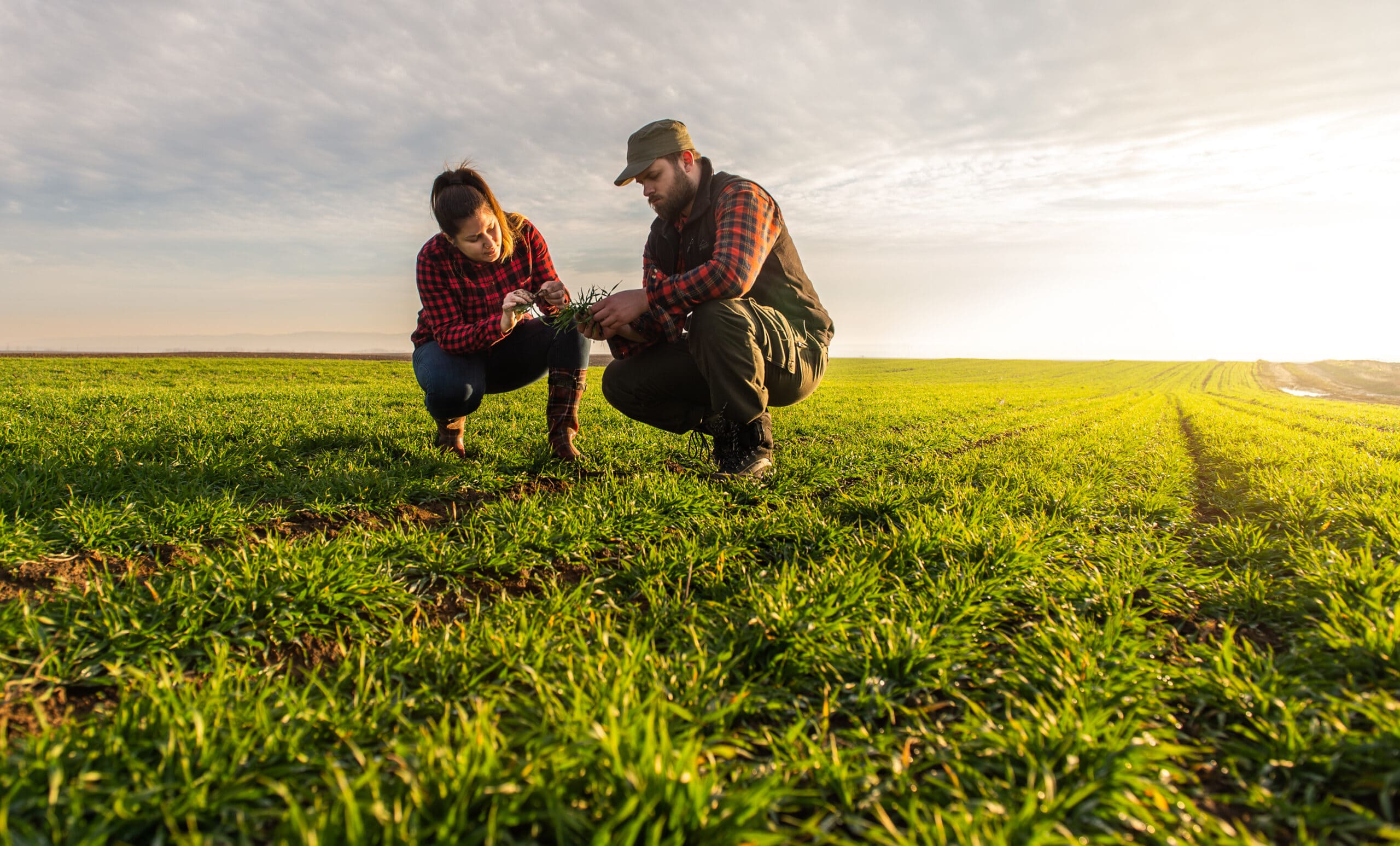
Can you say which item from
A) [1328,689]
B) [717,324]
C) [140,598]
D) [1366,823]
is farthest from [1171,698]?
[140,598]

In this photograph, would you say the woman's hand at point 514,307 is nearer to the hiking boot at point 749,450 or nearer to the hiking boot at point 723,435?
the hiking boot at point 723,435

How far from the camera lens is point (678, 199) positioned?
430cm

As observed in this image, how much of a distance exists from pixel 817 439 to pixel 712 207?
13.0 ft

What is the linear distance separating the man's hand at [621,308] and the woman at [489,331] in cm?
64

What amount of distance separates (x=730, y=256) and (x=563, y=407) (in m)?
1.91

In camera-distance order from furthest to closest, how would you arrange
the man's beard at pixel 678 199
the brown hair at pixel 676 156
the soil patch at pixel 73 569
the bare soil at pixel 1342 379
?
1. the bare soil at pixel 1342 379
2. the man's beard at pixel 678 199
3. the brown hair at pixel 676 156
4. the soil patch at pixel 73 569

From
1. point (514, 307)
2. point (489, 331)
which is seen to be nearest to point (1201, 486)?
point (514, 307)

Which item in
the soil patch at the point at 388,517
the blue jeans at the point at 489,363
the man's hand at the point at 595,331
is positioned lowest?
the soil patch at the point at 388,517

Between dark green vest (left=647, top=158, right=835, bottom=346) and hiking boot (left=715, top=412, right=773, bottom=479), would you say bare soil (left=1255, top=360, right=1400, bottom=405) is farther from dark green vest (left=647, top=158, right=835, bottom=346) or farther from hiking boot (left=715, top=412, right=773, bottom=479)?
hiking boot (left=715, top=412, right=773, bottom=479)

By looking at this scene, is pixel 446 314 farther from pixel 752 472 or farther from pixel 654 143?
pixel 752 472

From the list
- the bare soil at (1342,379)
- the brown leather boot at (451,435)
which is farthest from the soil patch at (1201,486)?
the bare soil at (1342,379)

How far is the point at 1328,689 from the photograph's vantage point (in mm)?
1839

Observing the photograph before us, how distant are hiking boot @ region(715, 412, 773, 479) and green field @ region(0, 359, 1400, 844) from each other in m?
0.27

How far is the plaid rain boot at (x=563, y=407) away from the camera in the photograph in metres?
5.04
